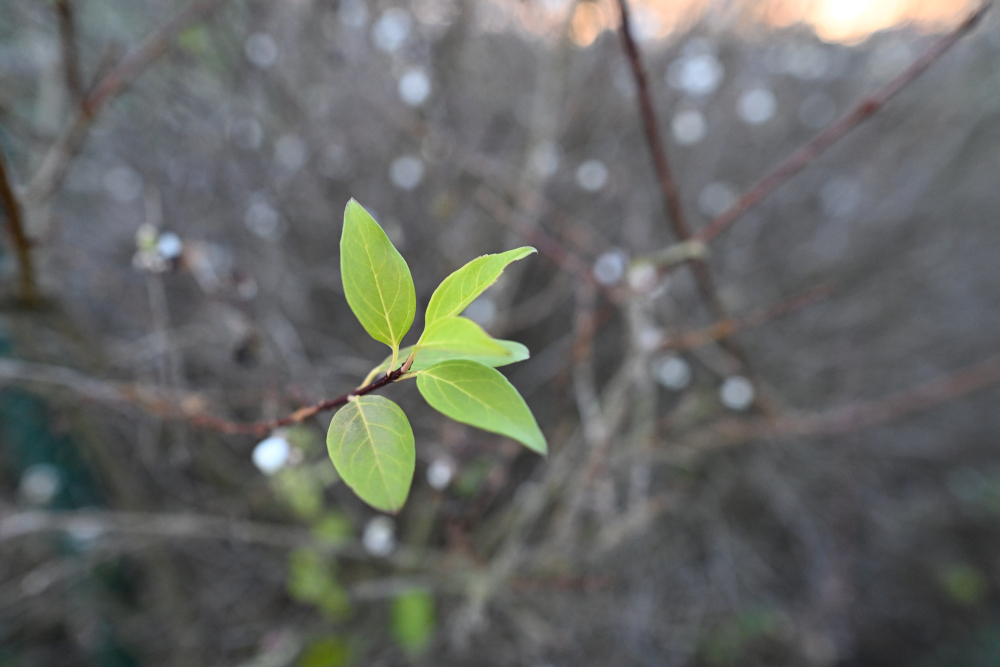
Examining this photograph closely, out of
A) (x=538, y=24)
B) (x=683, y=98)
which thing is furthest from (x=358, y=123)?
(x=683, y=98)

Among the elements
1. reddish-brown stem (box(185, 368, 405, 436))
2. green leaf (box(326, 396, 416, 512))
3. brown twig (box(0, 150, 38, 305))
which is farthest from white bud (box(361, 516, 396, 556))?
green leaf (box(326, 396, 416, 512))

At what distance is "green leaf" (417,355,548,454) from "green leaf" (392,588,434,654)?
954 mm

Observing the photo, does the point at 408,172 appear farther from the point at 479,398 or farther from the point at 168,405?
the point at 479,398

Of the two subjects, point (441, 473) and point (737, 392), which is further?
point (737, 392)

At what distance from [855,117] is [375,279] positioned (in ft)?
2.04

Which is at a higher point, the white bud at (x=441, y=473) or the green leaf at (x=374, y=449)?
the white bud at (x=441, y=473)

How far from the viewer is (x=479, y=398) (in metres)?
0.33

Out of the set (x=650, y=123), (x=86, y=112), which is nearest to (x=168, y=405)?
(x=86, y=112)

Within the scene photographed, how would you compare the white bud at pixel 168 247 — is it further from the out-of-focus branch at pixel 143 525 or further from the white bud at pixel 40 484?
the white bud at pixel 40 484

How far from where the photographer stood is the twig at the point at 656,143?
579mm

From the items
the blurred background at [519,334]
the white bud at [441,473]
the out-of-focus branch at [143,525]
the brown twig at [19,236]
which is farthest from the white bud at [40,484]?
the white bud at [441,473]

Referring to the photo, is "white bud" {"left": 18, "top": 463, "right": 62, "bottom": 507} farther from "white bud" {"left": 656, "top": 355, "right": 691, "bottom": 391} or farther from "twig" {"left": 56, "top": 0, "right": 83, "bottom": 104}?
"white bud" {"left": 656, "top": 355, "right": 691, "bottom": 391}

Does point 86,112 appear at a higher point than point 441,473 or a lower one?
higher

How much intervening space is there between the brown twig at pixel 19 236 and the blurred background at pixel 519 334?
0.03 metres
